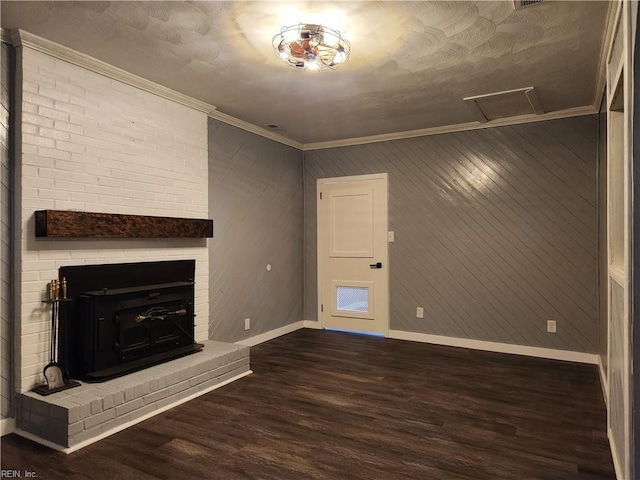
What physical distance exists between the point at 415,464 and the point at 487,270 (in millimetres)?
2818

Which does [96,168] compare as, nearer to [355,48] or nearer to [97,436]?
[97,436]

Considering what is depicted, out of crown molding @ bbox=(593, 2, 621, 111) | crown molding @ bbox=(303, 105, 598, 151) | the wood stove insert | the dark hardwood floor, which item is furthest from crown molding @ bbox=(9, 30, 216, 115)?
crown molding @ bbox=(593, 2, 621, 111)

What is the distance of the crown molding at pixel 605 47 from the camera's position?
7.59 ft

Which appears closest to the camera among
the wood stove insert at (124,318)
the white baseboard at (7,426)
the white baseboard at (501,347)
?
the white baseboard at (7,426)

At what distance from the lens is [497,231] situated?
460cm

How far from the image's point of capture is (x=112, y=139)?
326cm

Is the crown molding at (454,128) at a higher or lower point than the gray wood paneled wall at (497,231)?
higher

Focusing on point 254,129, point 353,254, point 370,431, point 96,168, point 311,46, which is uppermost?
point 254,129

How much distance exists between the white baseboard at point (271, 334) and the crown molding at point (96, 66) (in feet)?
8.21

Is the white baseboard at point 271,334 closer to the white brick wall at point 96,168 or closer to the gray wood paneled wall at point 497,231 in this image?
the white brick wall at point 96,168

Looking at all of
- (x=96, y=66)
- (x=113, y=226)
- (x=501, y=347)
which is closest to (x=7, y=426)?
(x=113, y=226)

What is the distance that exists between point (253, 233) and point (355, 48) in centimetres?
258

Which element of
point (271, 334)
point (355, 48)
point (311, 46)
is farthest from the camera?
point (271, 334)

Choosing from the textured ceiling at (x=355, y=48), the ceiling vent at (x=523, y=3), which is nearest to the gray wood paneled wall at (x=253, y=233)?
the textured ceiling at (x=355, y=48)
